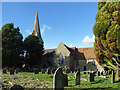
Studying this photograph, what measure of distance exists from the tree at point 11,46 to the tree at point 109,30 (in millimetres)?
19070

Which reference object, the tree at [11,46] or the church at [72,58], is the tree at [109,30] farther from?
the tree at [11,46]

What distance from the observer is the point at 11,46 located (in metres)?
25.8

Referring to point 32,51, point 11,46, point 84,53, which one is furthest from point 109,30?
point 32,51

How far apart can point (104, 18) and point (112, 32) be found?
75.9 inches

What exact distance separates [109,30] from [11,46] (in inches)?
837

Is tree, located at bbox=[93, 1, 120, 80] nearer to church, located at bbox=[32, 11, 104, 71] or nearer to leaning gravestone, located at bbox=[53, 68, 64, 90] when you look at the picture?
leaning gravestone, located at bbox=[53, 68, 64, 90]

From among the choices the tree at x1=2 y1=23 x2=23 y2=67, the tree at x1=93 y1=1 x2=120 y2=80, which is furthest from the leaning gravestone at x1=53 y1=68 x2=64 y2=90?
the tree at x1=2 y1=23 x2=23 y2=67

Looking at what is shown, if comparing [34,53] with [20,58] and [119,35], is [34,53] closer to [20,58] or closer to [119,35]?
[20,58]

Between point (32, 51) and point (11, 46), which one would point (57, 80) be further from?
point (32, 51)

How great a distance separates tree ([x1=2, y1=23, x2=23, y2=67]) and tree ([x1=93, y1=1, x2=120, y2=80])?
62.6 ft

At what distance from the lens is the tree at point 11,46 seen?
82.6ft

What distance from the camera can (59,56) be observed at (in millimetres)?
33562

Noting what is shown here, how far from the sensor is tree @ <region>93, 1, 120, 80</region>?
10839 mm

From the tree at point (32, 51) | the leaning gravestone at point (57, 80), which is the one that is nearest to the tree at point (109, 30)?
the leaning gravestone at point (57, 80)
